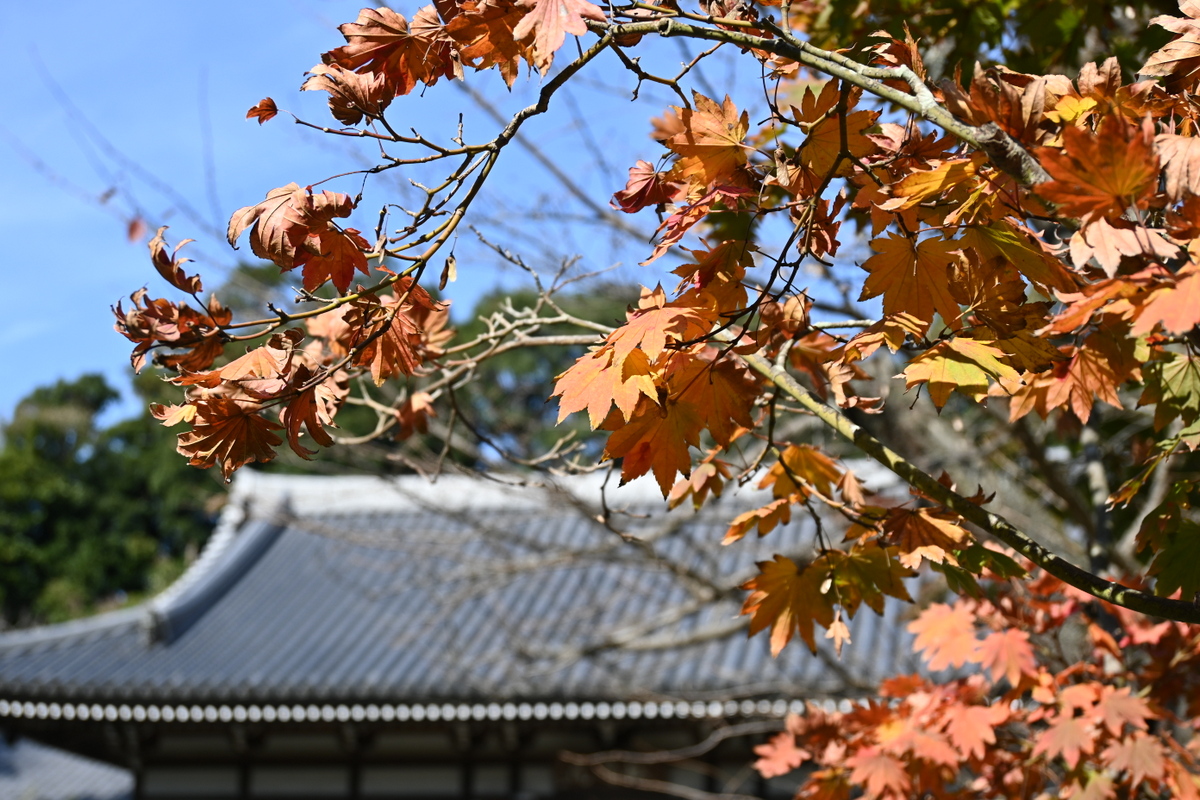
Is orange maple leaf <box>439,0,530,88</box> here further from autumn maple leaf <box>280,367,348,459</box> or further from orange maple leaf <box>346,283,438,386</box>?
autumn maple leaf <box>280,367,348,459</box>

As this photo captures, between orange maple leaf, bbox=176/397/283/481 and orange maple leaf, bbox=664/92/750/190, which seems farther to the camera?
orange maple leaf, bbox=664/92/750/190

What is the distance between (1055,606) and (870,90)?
5.03ft

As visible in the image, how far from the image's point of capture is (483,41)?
4.14 feet

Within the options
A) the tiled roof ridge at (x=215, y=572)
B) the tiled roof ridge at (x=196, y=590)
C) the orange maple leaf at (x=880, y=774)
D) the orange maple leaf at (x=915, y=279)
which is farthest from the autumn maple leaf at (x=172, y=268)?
the tiled roof ridge at (x=215, y=572)

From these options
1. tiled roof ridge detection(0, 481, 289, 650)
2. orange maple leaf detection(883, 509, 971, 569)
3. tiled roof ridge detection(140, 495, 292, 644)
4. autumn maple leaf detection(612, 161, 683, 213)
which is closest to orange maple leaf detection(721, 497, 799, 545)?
orange maple leaf detection(883, 509, 971, 569)

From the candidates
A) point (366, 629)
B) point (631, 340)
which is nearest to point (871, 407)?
point (631, 340)

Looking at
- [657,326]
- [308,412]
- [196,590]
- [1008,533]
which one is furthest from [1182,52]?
[196,590]

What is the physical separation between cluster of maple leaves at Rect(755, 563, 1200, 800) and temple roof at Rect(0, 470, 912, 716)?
4.46 feet

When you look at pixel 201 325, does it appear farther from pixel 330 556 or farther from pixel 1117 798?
pixel 330 556

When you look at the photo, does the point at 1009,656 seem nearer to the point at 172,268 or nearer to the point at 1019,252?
the point at 1019,252

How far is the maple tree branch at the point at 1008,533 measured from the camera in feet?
3.99

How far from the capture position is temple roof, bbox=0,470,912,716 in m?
4.60

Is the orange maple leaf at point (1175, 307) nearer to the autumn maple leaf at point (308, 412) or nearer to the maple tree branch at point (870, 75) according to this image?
the maple tree branch at point (870, 75)

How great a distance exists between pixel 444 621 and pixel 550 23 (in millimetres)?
4920
